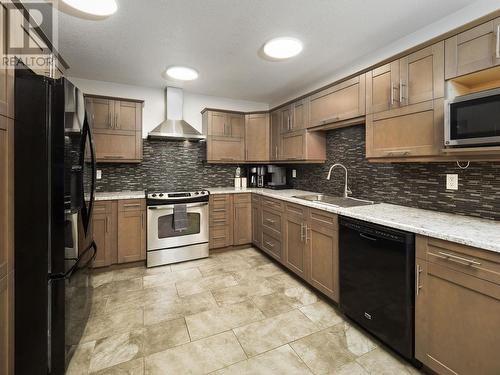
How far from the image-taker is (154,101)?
3.62 m

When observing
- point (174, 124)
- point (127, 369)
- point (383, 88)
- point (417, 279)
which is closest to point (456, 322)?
point (417, 279)

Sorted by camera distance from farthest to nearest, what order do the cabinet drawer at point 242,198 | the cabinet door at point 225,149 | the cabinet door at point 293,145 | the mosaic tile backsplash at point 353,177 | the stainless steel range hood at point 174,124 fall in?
the cabinet door at point 225,149
the cabinet drawer at point 242,198
the stainless steel range hood at point 174,124
the cabinet door at point 293,145
the mosaic tile backsplash at point 353,177

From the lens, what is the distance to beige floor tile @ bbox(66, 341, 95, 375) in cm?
149

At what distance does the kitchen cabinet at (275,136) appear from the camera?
12.1 ft

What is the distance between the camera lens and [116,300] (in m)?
2.30

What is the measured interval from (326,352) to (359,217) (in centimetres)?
99

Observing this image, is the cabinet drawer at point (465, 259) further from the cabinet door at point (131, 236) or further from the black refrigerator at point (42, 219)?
the cabinet door at point (131, 236)

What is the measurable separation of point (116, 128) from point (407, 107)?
10.8 feet

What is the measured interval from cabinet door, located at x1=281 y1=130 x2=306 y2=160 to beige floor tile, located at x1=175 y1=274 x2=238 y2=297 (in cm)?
182

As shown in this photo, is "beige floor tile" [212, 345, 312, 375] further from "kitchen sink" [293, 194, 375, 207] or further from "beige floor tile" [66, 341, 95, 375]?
"kitchen sink" [293, 194, 375, 207]

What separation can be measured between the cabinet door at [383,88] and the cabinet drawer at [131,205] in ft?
9.21

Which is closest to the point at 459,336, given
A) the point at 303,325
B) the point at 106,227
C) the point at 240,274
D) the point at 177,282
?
the point at 303,325

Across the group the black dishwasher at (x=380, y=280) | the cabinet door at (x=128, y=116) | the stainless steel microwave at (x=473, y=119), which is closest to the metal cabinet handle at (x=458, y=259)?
the black dishwasher at (x=380, y=280)

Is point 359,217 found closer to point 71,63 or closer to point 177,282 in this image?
point 177,282
